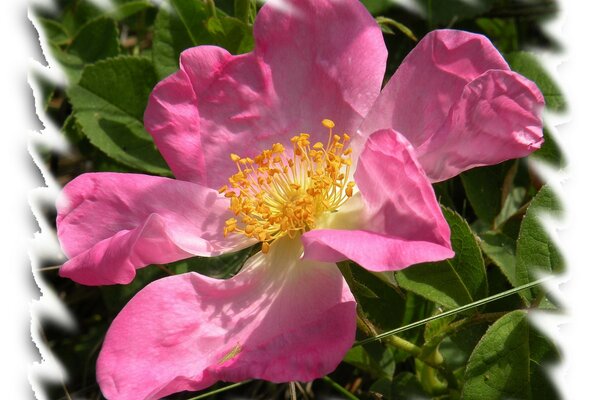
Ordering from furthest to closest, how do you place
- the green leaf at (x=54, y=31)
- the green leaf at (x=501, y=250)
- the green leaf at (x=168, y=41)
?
the green leaf at (x=54, y=31)
the green leaf at (x=168, y=41)
the green leaf at (x=501, y=250)

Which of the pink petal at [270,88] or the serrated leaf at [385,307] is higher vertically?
the pink petal at [270,88]

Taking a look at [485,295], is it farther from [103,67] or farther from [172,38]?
[103,67]

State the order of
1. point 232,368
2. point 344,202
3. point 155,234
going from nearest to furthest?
1. point 232,368
2. point 155,234
3. point 344,202

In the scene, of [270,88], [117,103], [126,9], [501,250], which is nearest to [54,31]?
[126,9]

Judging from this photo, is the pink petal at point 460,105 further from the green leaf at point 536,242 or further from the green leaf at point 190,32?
the green leaf at point 190,32

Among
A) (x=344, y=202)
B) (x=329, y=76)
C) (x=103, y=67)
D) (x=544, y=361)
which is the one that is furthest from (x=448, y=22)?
(x=544, y=361)

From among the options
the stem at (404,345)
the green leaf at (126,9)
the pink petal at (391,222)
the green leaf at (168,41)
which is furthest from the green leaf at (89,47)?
the stem at (404,345)

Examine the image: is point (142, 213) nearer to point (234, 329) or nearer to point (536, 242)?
point (234, 329)
